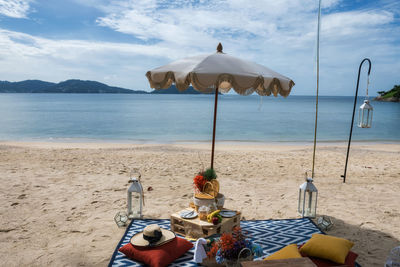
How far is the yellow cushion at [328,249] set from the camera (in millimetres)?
3397

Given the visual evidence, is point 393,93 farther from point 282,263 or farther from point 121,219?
point 282,263

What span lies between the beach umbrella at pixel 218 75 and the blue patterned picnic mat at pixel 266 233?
2.35 meters

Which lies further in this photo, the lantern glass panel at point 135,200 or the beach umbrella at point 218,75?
the lantern glass panel at point 135,200

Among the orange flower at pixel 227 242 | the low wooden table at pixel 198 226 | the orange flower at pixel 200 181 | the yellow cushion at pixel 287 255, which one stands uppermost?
the orange flower at pixel 200 181

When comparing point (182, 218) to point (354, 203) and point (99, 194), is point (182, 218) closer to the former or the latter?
point (99, 194)

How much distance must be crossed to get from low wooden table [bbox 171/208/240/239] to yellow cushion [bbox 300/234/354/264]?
127 centimetres

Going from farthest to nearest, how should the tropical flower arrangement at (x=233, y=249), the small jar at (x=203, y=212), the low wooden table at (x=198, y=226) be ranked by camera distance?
the small jar at (x=203, y=212) → the low wooden table at (x=198, y=226) → the tropical flower arrangement at (x=233, y=249)

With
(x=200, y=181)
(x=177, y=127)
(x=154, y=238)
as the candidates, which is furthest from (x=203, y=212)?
(x=177, y=127)

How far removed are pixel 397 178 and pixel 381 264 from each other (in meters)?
6.10

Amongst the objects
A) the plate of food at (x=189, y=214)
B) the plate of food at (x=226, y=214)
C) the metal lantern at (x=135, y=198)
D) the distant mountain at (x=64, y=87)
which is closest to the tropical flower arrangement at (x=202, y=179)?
the plate of food at (x=189, y=214)

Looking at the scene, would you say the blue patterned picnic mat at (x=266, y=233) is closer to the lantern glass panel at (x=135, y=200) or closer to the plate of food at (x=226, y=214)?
the lantern glass panel at (x=135, y=200)

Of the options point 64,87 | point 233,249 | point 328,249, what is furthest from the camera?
point 64,87

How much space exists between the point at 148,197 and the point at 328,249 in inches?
176

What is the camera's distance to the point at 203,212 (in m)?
4.54
